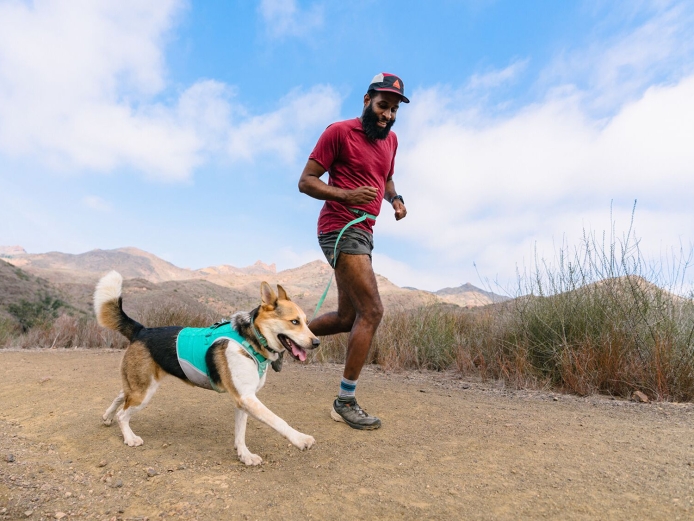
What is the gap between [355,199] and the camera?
12.8 ft

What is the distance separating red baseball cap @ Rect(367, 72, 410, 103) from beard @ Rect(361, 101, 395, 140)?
6.4 inches

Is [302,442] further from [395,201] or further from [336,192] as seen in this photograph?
[395,201]

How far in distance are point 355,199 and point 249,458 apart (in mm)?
2111

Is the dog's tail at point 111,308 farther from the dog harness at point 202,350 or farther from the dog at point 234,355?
the dog harness at point 202,350

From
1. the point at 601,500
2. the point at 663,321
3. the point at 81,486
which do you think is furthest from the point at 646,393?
the point at 81,486

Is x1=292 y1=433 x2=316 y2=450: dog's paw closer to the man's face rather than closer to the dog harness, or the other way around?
the dog harness

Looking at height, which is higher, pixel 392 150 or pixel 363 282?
pixel 392 150

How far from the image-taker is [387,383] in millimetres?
5781

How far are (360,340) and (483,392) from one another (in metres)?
2.30

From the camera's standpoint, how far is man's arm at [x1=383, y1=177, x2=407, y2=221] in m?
4.71

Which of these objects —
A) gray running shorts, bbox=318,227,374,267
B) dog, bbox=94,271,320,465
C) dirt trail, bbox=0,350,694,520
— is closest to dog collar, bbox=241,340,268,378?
dog, bbox=94,271,320,465

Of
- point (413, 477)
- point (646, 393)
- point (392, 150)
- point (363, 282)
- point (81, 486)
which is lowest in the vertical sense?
point (81, 486)

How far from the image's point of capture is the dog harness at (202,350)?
329 cm

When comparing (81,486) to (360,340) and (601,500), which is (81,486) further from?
(601,500)
